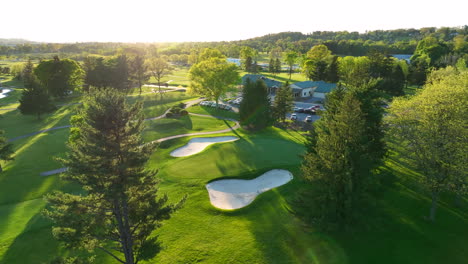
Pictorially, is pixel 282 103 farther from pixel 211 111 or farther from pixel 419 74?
pixel 419 74

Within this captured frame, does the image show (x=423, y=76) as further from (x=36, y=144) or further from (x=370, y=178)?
(x=36, y=144)

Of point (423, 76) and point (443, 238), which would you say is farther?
point (423, 76)

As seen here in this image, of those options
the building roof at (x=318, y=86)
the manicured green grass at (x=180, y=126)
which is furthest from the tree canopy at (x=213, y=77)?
the building roof at (x=318, y=86)

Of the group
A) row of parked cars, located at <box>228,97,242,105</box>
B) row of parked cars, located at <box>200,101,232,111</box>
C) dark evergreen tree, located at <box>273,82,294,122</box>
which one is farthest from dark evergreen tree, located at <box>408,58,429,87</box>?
row of parked cars, located at <box>200,101,232,111</box>

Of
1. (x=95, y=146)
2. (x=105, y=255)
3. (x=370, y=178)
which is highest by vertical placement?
(x=95, y=146)

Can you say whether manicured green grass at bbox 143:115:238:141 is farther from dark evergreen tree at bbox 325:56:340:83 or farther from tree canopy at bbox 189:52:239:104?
dark evergreen tree at bbox 325:56:340:83

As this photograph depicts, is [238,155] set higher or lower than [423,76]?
lower

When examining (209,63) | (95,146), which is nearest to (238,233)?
(95,146)

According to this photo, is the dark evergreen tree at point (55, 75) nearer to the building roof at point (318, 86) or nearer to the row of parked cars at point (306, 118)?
the row of parked cars at point (306, 118)

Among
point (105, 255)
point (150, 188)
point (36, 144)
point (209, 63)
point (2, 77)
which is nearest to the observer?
point (150, 188)
